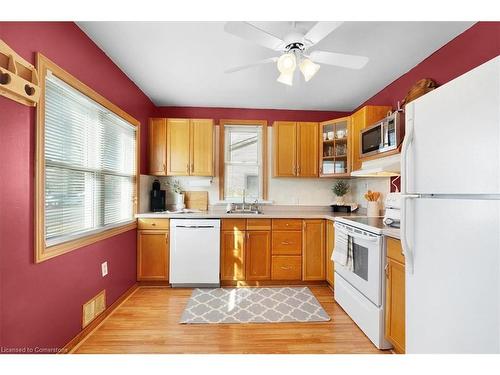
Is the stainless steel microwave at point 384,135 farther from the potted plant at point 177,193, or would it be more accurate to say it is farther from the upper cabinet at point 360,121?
the potted plant at point 177,193

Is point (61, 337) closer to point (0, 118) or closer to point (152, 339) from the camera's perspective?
point (152, 339)

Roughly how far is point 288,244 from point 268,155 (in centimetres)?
140

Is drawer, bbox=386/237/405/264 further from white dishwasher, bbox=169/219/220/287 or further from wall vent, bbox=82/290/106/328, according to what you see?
wall vent, bbox=82/290/106/328

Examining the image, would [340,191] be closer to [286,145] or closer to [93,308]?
[286,145]

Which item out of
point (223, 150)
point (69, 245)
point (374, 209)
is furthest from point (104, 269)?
point (374, 209)

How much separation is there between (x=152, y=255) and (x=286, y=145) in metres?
2.34

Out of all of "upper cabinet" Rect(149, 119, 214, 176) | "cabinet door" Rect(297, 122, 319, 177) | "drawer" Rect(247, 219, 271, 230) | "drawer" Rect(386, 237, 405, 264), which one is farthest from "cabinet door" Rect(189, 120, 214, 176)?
"drawer" Rect(386, 237, 405, 264)

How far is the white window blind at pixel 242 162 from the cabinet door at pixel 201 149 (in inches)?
13.8

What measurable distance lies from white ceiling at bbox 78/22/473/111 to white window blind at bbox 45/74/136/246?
59 centimetres

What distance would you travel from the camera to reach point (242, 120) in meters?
3.75

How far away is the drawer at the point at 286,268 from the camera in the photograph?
3.17 metres

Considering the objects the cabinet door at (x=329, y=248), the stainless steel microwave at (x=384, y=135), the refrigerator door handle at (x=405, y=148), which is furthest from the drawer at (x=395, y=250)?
the cabinet door at (x=329, y=248)

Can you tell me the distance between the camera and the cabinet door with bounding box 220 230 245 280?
3.13m

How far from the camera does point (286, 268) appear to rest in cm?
318
